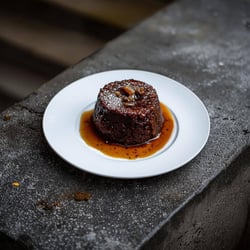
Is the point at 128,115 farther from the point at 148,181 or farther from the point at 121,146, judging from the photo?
the point at 148,181

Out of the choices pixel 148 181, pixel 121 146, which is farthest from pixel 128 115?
pixel 148 181

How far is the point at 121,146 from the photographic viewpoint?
1.69 meters

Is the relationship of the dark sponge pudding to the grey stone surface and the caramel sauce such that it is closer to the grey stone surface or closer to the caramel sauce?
the caramel sauce

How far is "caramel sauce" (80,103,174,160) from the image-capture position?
1.65m

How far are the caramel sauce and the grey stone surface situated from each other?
0.09 metres

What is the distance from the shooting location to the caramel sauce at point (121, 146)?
1648 mm

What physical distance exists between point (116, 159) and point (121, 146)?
0.09 metres

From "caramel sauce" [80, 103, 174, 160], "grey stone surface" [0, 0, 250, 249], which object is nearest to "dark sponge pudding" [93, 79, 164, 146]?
"caramel sauce" [80, 103, 174, 160]

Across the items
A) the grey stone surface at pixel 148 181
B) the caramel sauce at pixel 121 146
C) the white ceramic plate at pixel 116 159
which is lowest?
the grey stone surface at pixel 148 181

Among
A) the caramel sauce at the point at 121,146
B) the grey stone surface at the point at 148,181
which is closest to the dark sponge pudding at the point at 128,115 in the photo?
the caramel sauce at the point at 121,146

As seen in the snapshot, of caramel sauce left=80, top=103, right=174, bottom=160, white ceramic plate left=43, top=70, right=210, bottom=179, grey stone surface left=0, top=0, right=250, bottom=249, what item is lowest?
grey stone surface left=0, top=0, right=250, bottom=249

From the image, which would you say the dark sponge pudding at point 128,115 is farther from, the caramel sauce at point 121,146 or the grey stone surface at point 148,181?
the grey stone surface at point 148,181

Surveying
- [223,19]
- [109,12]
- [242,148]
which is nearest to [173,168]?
[242,148]

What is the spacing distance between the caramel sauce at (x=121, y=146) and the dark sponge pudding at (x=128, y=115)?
18 millimetres
